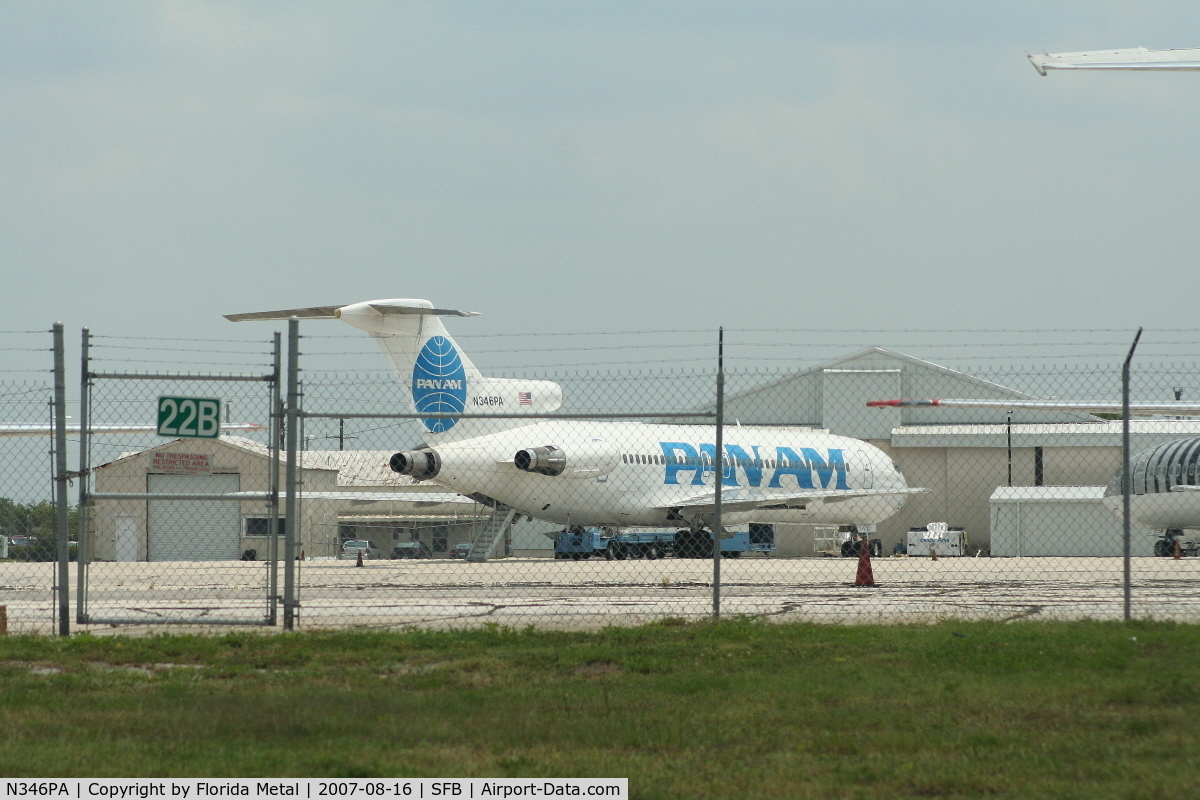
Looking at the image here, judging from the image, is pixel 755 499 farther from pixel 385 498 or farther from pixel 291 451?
pixel 291 451

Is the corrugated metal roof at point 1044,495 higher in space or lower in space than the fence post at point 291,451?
lower

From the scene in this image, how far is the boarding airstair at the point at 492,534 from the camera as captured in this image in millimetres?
34875

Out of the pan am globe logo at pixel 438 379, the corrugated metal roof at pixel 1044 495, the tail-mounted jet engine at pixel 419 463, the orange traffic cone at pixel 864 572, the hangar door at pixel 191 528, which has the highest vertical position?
the pan am globe logo at pixel 438 379

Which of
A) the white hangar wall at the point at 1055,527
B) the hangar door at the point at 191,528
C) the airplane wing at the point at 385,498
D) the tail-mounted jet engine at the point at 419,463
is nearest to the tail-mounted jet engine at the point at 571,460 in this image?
the tail-mounted jet engine at the point at 419,463

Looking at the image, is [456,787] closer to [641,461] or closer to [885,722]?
[885,722]

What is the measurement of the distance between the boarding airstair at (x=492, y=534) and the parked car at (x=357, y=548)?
1413 centimetres

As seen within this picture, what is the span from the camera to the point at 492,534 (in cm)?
3603

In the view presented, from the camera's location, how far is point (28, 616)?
13.6 metres

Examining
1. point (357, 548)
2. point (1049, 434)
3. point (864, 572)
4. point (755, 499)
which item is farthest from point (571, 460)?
point (1049, 434)

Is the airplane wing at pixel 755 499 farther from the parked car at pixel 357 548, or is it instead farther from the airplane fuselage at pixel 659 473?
the parked car at pixel 357 548

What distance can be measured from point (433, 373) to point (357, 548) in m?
24.5

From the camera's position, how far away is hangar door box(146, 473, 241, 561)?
50219mm

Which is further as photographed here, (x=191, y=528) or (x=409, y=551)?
(x=409, y=551)

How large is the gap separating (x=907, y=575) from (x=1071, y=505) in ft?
68.0
